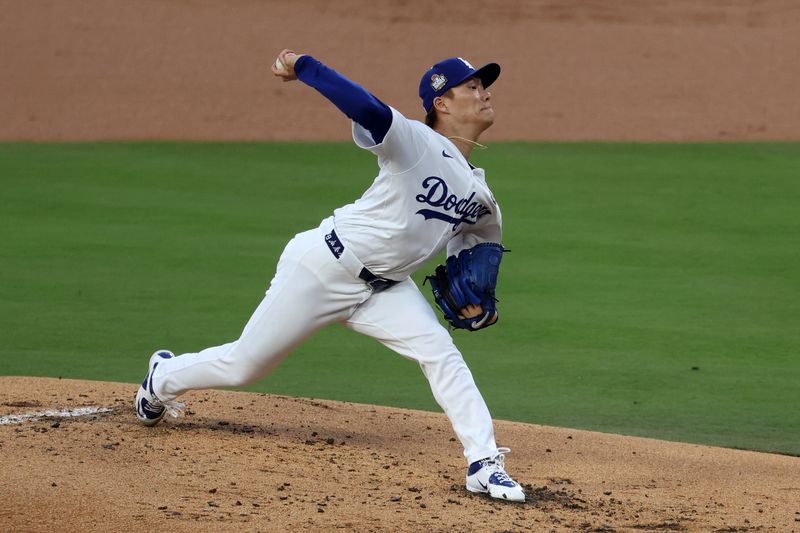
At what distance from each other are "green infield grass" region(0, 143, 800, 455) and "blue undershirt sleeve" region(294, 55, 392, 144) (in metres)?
1.87

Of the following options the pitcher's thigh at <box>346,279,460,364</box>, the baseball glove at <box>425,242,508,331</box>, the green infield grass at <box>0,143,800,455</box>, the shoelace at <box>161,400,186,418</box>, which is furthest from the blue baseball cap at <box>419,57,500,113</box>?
the green infield grass at <box>0,143,800,455</box>

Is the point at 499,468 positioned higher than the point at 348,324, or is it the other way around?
the point at 348,324

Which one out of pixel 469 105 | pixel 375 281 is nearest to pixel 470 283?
pixel 375 281

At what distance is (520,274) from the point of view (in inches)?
355

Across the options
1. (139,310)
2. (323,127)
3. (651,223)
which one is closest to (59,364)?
(139,310)

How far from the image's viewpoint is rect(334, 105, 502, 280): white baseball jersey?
169 inches

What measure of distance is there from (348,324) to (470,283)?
1.59 ft

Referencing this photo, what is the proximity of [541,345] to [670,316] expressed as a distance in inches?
43.8

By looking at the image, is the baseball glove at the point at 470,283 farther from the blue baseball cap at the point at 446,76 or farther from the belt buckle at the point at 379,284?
the blue baseball cap at the point at 446,76

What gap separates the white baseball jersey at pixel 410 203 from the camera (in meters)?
4.29

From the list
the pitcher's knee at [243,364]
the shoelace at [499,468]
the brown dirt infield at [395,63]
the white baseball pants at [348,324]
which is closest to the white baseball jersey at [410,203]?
the white baseball pants at [348,324]

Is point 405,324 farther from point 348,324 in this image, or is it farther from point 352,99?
point 352,99

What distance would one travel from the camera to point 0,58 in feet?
49.1

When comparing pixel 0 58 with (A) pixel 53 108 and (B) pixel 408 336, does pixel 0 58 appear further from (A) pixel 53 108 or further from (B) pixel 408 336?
(B) pixel 408 336
